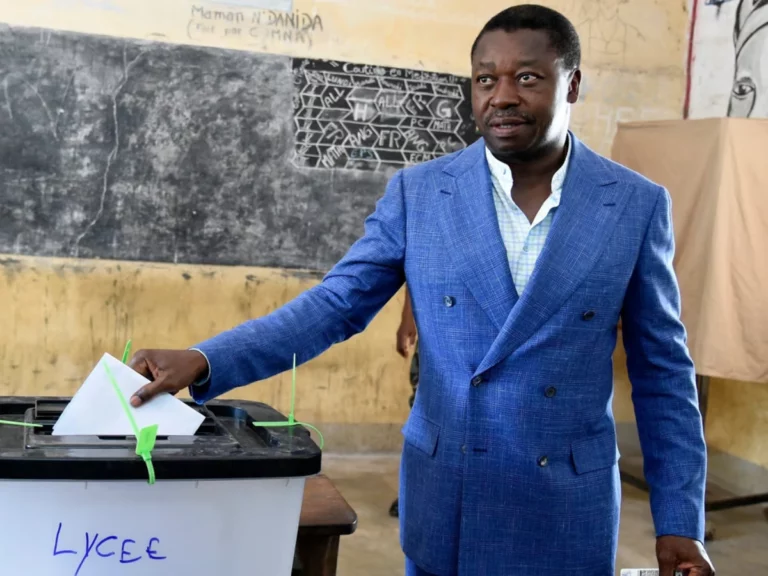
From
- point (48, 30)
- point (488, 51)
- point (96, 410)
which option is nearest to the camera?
point (96, 410)

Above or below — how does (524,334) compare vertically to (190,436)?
above

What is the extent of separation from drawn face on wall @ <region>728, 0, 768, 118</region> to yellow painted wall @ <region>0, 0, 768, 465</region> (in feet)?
1.55

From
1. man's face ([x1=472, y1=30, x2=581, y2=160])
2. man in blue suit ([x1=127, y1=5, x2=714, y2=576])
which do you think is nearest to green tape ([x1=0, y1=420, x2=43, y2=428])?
man in blue suit ([x1=127, y1=5, x2=714, y2=576])

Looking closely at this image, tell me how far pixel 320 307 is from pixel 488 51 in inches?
17.3

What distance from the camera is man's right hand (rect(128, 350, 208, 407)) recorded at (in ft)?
3.31

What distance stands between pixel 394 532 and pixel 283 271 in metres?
1.46

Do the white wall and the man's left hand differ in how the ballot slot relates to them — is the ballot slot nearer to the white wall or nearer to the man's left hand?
the man's left hand

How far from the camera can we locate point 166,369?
41.5 inches

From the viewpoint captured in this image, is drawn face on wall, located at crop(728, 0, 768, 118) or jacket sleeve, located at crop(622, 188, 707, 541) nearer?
jacket sleeve, located at crop(622, 188, 707, 541)

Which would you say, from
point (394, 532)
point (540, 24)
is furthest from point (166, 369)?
point (394, 532)

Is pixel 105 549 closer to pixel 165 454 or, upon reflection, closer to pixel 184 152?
pixel 165 454

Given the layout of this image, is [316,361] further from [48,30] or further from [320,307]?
[320,307]

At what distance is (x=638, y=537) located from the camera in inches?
136

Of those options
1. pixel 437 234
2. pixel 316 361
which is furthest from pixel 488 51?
pixel 316 361
